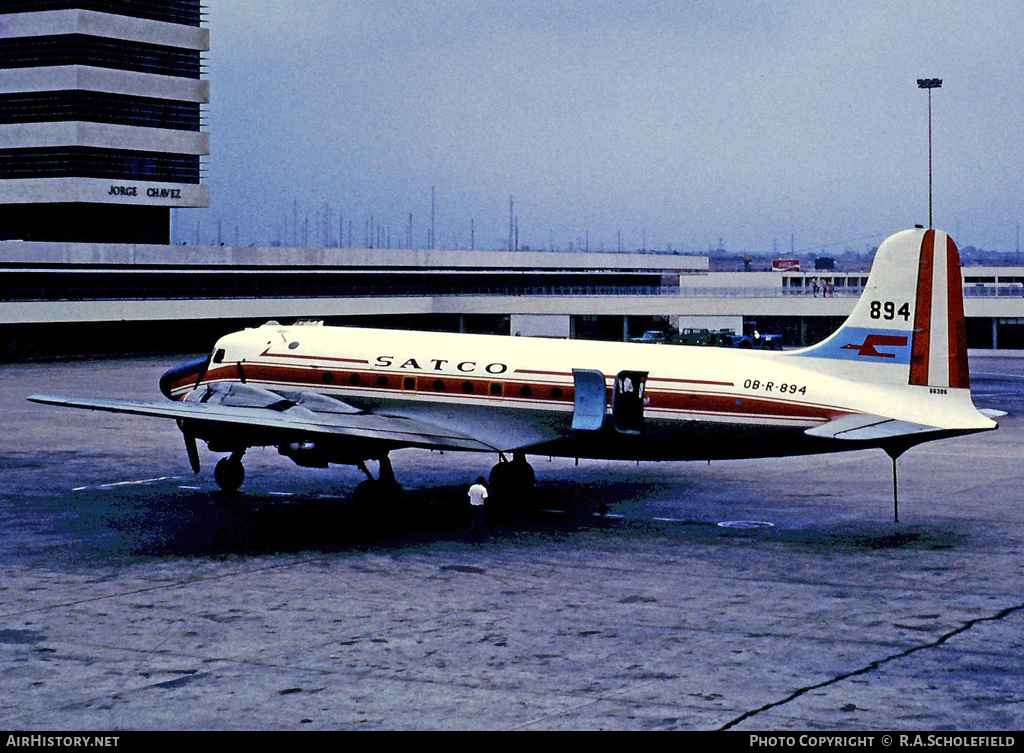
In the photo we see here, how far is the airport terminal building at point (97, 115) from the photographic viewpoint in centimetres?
11050

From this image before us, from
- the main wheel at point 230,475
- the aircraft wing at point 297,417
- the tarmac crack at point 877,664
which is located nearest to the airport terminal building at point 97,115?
the main wheel at point 230,475

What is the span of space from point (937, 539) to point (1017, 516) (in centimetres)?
406

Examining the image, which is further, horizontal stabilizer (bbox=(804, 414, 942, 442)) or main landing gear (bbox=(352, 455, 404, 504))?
main landing gear (bbox=(352, 455, 404, 504))

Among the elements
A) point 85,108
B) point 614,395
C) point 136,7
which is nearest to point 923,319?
point 614,395

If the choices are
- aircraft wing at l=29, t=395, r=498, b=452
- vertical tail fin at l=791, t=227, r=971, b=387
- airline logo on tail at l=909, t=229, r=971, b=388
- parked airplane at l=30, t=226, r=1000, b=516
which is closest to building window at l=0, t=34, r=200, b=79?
parked airplane at l=30, t=226, r=1000, b=516

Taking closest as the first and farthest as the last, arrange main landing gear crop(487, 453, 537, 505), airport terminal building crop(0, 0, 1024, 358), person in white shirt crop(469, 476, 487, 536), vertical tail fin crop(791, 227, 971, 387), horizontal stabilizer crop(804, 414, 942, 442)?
horizontal stabilizer crop(804, 414, 942, 442)
person in white shirt crop(469, 476, 487, 536)
vertical tail fin crop(791, 227, 971, 387)
main landing gear crop(487, 453, 537, 505)
airport terminal building crop(0, 0, 1024, 358)

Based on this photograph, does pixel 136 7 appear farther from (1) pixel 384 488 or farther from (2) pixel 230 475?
(1) pixel 384 488

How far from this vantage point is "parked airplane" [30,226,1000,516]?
2852cm

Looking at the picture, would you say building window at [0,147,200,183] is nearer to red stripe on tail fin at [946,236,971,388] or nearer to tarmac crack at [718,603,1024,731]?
red stripe on tail fin at [946,236,971,388]

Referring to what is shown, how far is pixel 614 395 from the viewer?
99.3 ft

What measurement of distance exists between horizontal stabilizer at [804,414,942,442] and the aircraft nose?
58.4 feet

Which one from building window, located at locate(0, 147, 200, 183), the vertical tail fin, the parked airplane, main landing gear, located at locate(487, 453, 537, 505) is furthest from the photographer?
building window, located at locate(0, 147, 200, 183)

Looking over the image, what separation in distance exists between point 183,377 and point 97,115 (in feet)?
281
